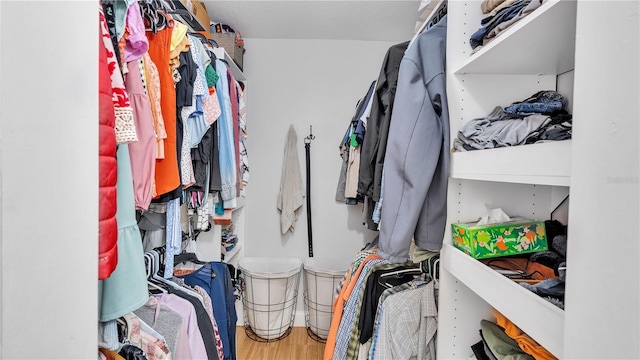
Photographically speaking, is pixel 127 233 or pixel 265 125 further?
pixel 265 125

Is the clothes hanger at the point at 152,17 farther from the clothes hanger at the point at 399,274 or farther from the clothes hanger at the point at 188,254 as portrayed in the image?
the clothes hanger at the point at 399,274

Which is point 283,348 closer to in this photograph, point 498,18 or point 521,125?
point 521,125

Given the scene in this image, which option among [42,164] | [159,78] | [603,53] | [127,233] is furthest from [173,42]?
[603,53]

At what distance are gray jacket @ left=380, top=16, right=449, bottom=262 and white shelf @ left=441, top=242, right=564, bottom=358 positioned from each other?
0.16m

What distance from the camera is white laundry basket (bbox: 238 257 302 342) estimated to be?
233cm

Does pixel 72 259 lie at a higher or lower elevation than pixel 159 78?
lower

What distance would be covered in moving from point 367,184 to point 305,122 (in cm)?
133

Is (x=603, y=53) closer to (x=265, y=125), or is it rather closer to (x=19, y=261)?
(x=19, y=261)

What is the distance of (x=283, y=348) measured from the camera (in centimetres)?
229

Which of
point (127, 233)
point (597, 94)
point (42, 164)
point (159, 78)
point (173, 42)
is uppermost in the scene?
point (173, 42)

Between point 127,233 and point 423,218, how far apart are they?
837 millimetres

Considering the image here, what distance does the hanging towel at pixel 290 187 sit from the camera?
8.43ft

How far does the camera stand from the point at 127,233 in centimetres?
80

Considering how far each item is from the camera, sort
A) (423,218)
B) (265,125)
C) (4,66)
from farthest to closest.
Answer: (265,125) < (423,218) < (4,66)
